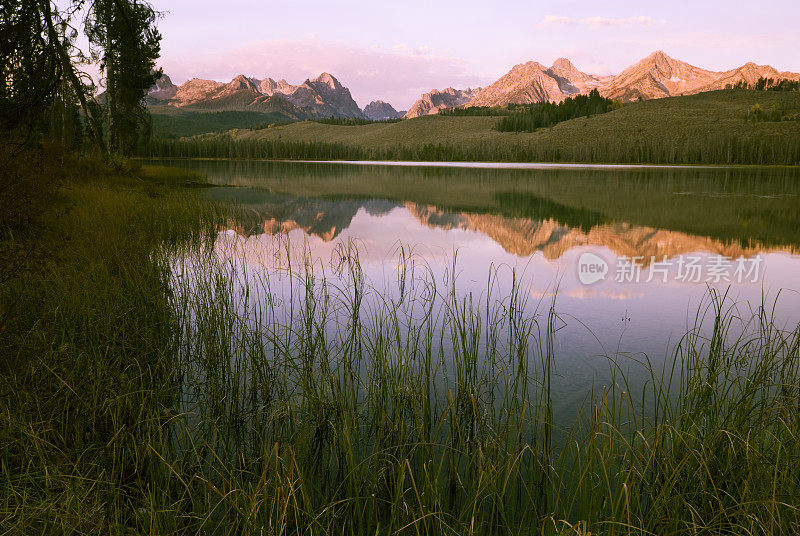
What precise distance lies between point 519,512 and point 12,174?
22.4ft

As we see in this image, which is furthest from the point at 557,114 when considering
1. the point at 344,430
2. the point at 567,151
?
the point at 344,430

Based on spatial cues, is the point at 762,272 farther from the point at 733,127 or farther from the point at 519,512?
the point at 733,127

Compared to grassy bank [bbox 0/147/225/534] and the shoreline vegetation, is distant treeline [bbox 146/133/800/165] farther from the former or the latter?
grassy bank [bbox 0/147/225/534]

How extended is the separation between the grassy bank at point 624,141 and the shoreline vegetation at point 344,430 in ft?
226


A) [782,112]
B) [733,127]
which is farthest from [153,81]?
[782,112]

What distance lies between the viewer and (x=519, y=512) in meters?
2.84

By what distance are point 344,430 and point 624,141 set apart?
267 feet

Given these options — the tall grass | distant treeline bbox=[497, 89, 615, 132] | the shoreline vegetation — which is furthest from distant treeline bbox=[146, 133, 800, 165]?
the tall grass

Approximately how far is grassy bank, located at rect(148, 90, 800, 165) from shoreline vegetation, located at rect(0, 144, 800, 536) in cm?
6880

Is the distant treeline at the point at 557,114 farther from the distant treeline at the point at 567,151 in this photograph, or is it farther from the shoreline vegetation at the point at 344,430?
the shoreline vegetation at the point at 344,430

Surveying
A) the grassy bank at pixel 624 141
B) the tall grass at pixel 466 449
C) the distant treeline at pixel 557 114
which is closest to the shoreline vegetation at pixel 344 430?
the tall grass at pixel 466 449

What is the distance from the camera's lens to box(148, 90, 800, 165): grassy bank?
63.6 metres

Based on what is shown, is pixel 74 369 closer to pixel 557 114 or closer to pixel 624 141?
pixel 624 141

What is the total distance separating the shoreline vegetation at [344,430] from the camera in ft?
7.85
